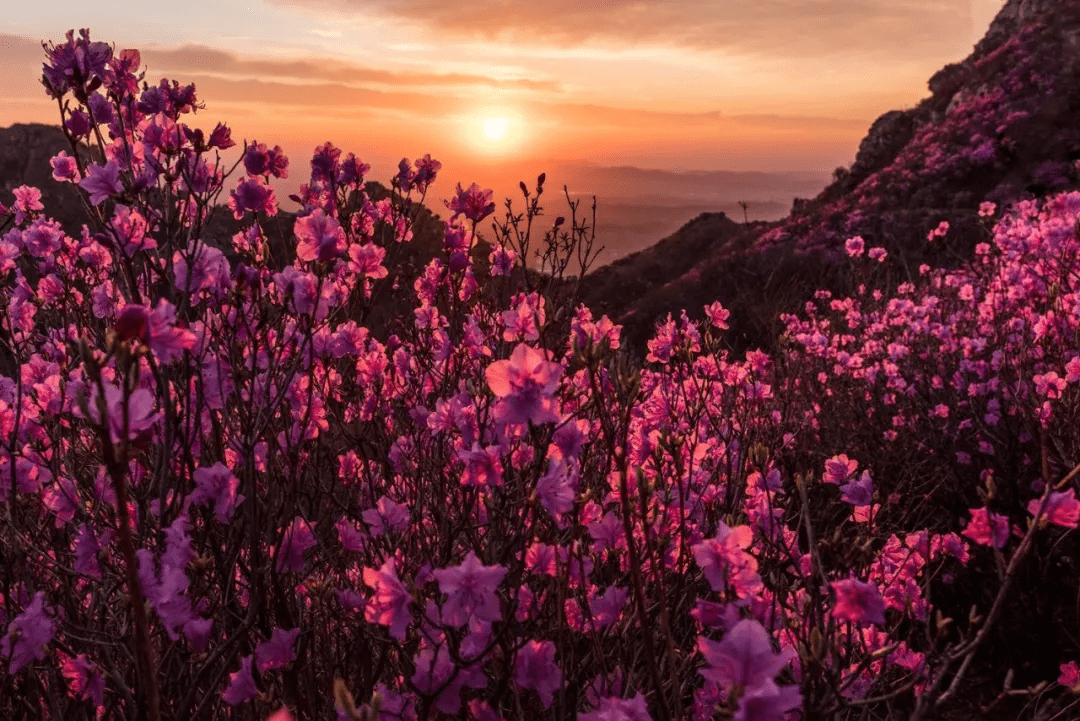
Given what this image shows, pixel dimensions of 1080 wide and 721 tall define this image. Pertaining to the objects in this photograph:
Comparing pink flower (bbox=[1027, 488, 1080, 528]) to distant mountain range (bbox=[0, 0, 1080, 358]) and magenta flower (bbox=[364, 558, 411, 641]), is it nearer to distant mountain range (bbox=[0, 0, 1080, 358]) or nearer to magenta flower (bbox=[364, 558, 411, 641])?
magenta flower (bbox=[364, 558, 411, 641])

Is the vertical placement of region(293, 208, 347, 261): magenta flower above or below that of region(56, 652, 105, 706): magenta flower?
above

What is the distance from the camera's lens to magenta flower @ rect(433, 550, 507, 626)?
1479 millimetres

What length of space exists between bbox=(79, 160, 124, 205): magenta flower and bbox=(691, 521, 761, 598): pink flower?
6.71 ft

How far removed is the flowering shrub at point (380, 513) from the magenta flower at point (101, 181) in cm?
2

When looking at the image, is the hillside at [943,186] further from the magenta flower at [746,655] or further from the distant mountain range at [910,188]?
the magenta flower at [746,655]

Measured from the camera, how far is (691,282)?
2336 centimetres

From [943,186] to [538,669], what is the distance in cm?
2484

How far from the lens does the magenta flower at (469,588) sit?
148 cm

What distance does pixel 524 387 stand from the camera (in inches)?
62.8

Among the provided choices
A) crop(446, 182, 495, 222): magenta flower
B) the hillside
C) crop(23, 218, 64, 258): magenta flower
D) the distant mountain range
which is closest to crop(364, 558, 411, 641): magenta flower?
crop(446, 182, 495, 222): magenta flower

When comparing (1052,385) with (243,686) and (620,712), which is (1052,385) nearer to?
(620,712)

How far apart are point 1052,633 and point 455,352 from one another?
12.1 ft

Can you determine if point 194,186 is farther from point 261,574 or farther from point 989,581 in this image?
point 989,581

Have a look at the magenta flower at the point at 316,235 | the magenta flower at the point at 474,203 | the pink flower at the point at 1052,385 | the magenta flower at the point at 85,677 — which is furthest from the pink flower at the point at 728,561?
the pink flower at the point at 1052,385
